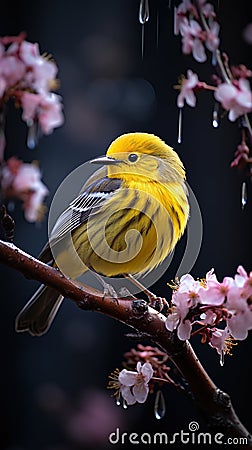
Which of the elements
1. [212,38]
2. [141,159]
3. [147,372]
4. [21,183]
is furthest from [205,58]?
[147,372]

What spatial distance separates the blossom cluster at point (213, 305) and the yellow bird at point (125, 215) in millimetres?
125

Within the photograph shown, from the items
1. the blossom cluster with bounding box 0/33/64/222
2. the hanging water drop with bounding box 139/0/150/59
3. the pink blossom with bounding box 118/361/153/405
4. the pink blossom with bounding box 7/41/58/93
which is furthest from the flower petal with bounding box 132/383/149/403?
the hanging water drop with bounding box 139/0/150/59

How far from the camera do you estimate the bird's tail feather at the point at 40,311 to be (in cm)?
79

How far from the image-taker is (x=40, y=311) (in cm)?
79

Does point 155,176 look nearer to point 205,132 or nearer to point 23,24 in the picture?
point 205,132

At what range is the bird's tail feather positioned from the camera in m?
0.79

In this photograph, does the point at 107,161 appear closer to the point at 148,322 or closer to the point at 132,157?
the point at 132,157

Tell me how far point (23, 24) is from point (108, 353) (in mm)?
492

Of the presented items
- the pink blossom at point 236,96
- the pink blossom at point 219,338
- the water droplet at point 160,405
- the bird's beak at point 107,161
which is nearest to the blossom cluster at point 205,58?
the pink blossom at point 236,96

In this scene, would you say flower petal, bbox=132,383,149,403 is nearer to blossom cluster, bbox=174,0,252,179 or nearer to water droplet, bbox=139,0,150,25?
blossom cluster, bbox=174,0,252,179

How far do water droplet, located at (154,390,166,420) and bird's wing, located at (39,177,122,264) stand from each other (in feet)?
0.82


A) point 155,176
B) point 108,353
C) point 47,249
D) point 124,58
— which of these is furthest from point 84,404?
point 124,58

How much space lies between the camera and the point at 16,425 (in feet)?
2.89

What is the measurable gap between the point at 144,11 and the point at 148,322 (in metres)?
0.41
